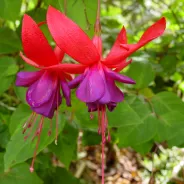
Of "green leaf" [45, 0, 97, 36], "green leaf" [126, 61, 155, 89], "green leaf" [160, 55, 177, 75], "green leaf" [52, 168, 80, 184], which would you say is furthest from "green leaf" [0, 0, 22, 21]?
"green leaf" [160, 55, 177, 75]

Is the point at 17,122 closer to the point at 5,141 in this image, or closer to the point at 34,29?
the point at 5,141

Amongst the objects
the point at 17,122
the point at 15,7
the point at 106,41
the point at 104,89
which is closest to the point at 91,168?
the point at 106,41

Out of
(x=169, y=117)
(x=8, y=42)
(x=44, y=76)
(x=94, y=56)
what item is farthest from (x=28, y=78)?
(x=169, y=117)

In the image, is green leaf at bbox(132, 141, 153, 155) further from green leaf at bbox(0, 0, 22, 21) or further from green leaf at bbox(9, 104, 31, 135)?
green leaf at bbox(0, 0, 22, 21)

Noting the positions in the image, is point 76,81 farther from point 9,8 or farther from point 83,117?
point 9,8

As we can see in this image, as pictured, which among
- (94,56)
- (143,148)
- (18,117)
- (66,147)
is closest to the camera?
(94,56)

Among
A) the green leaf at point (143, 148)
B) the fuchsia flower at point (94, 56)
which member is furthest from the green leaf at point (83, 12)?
the green leaf at point (143, 148)
